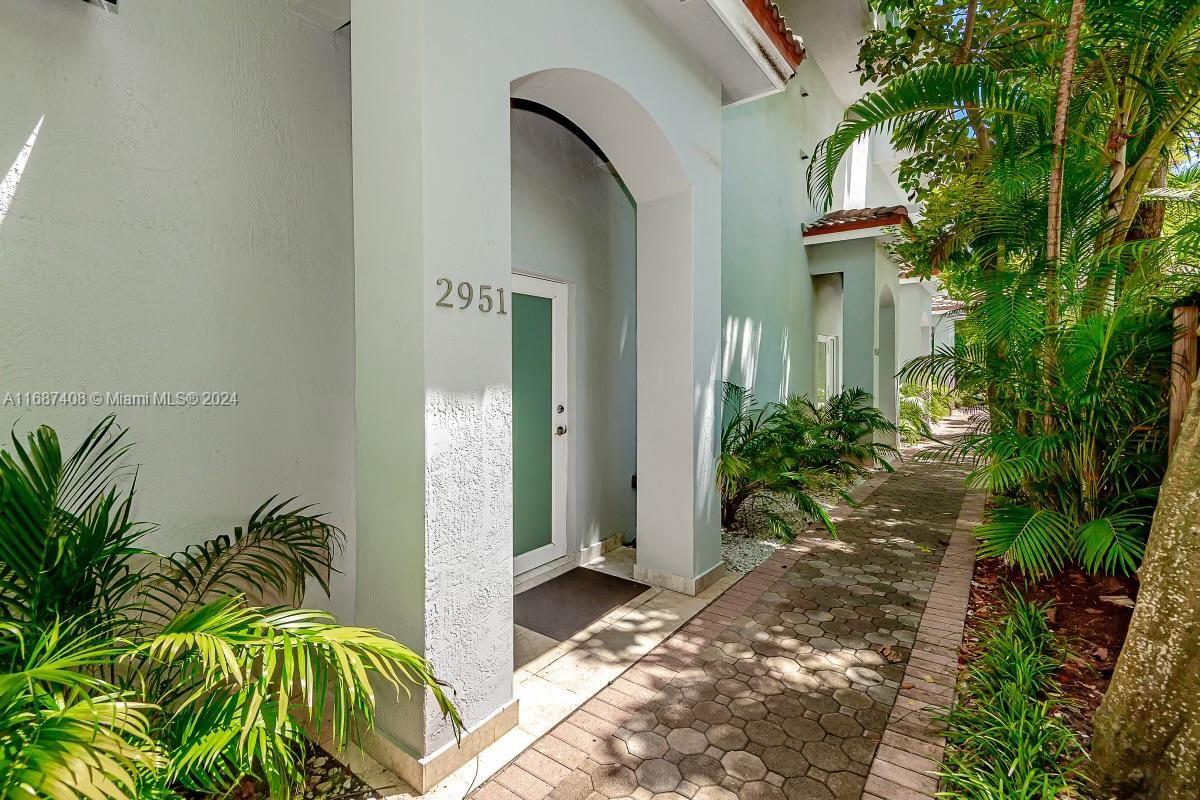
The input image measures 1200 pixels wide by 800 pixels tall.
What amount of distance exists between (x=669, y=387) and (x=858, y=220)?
21.3ft

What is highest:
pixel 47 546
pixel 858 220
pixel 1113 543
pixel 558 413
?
pixel 858 220

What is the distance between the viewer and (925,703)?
294cm

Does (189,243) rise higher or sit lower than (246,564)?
higher

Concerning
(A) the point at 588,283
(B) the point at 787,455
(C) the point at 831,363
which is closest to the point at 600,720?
(A) the point at 588,283

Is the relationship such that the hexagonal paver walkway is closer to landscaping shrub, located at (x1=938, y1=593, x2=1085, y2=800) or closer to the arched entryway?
landscaping shrub, located at (x1=938, y1=593, x2=1085, y2=800)

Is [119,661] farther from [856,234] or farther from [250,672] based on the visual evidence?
[856,234]

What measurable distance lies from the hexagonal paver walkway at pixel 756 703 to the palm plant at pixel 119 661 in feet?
2.87

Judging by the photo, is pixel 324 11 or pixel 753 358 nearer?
pixel 324 11

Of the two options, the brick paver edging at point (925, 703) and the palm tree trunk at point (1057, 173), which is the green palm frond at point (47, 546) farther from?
the palm tree trunk at point (1057, 173)

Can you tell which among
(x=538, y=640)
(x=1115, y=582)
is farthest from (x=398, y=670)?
(x=1115, y=582)

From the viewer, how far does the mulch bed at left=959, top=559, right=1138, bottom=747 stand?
2.85 metres

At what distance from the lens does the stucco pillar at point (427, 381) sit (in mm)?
2320

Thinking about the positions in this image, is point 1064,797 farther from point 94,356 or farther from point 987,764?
point 94,356

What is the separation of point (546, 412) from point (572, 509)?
92cm
